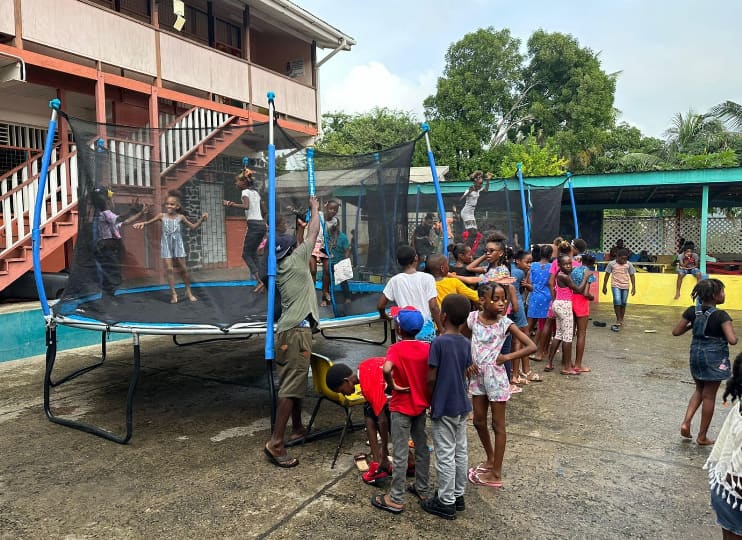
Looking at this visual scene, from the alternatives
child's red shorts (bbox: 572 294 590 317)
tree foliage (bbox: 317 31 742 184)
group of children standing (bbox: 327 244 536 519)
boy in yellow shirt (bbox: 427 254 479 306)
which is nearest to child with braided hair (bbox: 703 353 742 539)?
group of children standing (bbox: 327 244 536 519)

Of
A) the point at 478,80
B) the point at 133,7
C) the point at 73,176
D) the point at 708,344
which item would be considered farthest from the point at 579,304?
the point at 478,80

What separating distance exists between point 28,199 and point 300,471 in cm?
857

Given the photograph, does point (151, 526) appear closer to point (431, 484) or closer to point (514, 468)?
point (431, 484)

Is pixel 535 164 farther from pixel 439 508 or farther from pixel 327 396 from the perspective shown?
pixel 439 508

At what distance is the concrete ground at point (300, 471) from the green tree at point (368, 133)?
28.7 m

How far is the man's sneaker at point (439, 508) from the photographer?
3.04 meters

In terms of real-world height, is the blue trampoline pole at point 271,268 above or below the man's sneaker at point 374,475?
above

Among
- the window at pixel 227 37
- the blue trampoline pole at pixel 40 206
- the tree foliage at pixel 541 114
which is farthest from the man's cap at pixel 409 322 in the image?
the tree foliage at pixel 541 114

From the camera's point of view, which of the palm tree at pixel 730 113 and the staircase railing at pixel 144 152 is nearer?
the staircase railing at pixel 144 152

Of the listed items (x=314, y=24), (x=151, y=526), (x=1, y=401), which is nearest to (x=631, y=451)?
(x=151, y=526)

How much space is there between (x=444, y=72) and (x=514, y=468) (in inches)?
1082

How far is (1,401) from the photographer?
541 cm

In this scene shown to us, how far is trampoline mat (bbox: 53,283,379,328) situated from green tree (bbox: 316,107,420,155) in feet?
94.7

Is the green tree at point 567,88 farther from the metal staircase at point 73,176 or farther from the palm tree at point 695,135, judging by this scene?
the metal staircase at point 73,176
